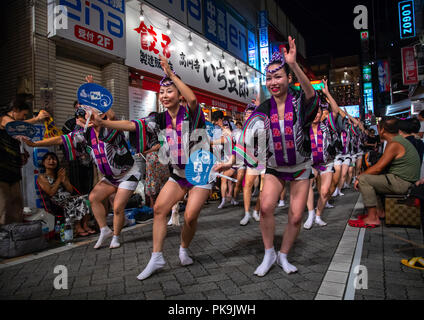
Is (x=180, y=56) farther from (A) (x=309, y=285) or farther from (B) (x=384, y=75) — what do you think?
(B) (x=384, y=75)

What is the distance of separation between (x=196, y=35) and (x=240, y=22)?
4856 mm

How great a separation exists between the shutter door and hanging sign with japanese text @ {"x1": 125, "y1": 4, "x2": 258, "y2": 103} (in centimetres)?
140

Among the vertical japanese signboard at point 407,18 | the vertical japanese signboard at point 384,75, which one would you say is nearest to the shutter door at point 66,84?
the vertical japanese signboard at point 407,18

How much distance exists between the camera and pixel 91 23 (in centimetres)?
683

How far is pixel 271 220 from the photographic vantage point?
9.55 ft

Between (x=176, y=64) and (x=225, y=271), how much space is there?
8474mm

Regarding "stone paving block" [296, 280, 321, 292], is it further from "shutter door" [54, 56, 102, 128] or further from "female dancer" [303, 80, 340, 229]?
"shutter door" [54, 56, 102, 128]

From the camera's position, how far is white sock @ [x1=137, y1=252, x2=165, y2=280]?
2856mm

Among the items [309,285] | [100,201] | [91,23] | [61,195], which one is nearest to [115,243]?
[100,201]

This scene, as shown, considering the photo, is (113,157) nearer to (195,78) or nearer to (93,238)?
(93,238)

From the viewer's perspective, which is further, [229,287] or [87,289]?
[87,289]

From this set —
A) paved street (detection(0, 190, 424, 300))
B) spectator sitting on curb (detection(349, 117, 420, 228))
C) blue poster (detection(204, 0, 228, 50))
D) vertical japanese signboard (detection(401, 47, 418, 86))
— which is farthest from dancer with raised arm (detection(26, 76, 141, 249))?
vertical japanese signboard (detection(401, 47, 418, 86))

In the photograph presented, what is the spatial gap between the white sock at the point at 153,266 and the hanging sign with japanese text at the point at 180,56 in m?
4.40

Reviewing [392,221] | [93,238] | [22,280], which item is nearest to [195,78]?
[93,238]
